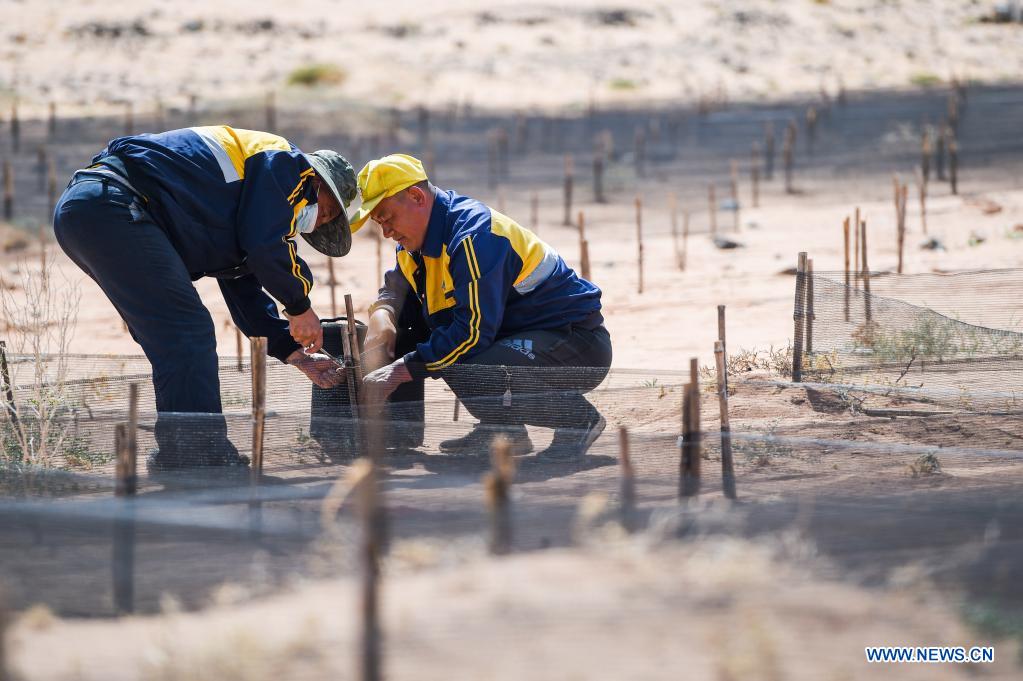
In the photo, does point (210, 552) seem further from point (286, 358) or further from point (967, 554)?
point (967, 554)

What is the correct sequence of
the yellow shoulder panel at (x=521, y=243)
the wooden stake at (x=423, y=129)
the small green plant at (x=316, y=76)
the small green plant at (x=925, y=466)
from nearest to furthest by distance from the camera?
the small green plant at (x=925, y=466)
the yellow shoulder panel at (x=521, y=243)
the wooden stake at (x=423, y=129)
the small green plant at (x=316, y=76)

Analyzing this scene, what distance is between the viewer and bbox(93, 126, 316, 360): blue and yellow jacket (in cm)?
418

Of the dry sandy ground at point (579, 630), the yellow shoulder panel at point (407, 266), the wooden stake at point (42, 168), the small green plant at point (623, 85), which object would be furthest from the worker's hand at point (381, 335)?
the small green plant at point (623, 85)

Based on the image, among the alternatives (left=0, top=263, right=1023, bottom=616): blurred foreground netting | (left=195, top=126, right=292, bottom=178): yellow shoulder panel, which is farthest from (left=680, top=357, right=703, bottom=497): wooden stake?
(left=195, top=126, right=292, bottom=178): yellow shoulder panel

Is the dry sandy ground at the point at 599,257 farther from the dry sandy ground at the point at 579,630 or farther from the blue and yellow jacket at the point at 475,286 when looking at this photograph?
the blue and yellow jacket at the point at 475,286

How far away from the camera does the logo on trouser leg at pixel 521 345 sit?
4.82 metres

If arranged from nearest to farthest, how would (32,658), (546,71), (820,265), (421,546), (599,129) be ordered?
(32,658)
(421,546)
(820,265)
(599,129)
(546,71)

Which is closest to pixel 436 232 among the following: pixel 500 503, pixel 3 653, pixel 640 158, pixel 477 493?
pixel 477 493

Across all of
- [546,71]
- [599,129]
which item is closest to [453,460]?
[599,129]

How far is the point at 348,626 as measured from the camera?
2363mm

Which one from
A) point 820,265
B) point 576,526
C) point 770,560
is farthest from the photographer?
point 820,265

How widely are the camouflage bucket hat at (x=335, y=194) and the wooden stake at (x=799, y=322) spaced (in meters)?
2.32

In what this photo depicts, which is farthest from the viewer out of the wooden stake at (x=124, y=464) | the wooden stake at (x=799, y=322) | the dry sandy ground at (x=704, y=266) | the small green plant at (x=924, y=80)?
the small green plant at (x=924, y=80)

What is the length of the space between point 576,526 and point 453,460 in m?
1.19
